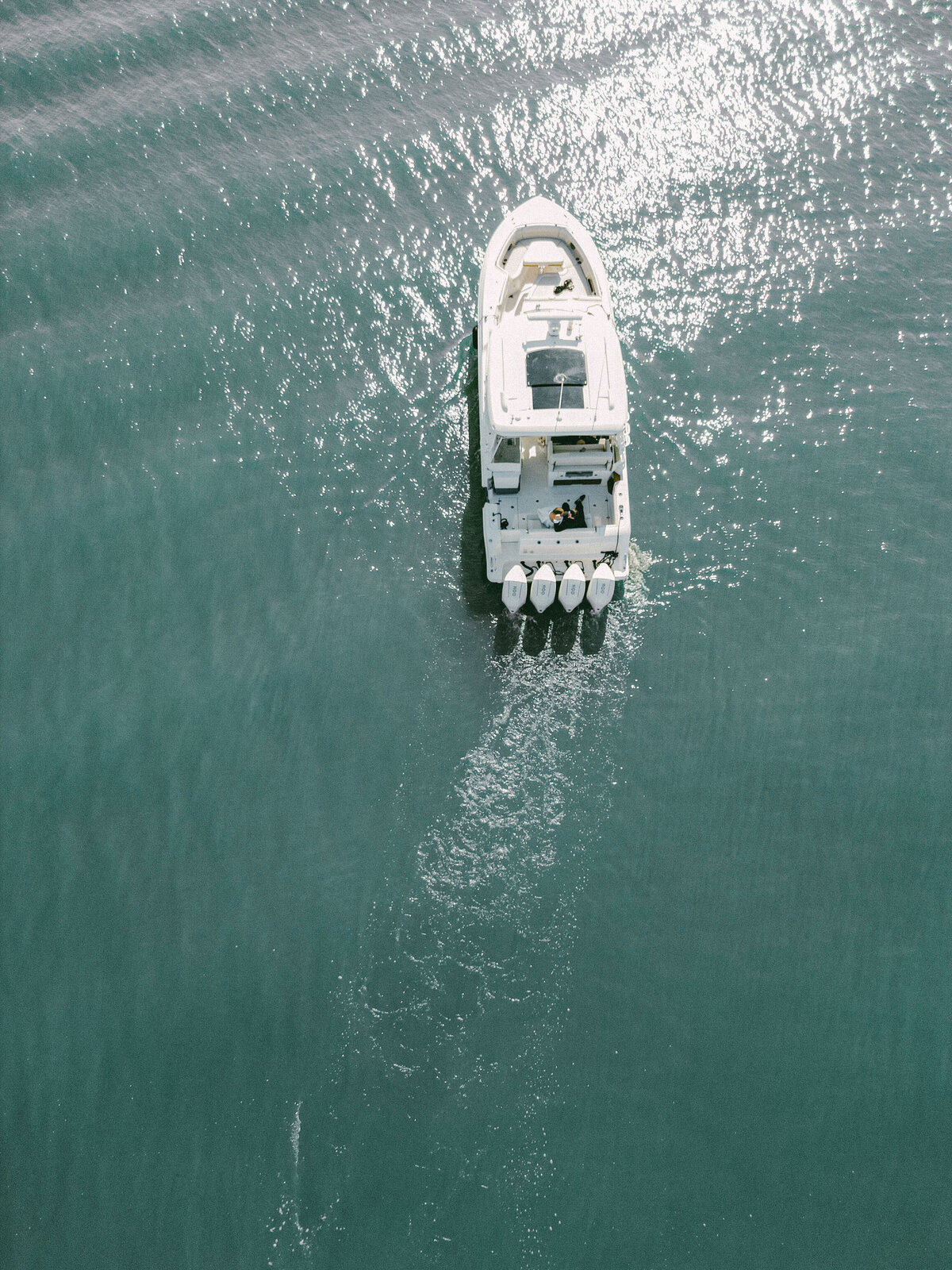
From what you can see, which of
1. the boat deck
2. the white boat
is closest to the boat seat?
the white boat

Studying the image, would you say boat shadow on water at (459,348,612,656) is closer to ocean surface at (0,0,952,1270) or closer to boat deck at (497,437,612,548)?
ocean surface at (0,0,952,1270)

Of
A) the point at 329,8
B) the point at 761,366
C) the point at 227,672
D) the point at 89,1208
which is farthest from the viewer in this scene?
the point at 329,8

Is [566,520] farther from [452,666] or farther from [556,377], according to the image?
[452,666]

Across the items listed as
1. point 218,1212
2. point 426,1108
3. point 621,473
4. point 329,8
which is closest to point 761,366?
point 621,473

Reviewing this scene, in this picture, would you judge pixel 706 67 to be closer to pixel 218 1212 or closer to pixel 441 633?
pixel 441 633

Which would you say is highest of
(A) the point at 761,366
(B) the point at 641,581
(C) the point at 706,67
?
(C) the point at 706,67

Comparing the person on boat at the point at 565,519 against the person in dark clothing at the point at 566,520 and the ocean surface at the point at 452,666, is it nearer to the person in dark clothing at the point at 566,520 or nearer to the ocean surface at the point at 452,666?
the person in dark clothing at the point at 566,520
